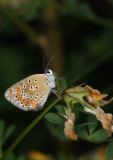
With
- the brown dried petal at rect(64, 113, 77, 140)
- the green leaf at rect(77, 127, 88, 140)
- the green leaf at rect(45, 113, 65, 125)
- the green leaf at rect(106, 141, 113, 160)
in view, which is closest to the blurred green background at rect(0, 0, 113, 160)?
the green leaf at rect(106, 141, 113, 160)

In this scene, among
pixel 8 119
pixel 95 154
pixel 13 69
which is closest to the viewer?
pixel 95 154

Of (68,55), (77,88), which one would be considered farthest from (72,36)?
(77,88)

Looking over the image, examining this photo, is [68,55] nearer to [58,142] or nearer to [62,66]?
[62,66]

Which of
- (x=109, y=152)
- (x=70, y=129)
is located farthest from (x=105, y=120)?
(x=109, y=152)

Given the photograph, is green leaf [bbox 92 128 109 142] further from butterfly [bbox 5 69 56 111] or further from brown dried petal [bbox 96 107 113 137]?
butterfly [bbox 5 69 56 111]

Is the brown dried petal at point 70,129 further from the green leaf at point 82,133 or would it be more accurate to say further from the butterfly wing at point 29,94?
the butterfly wing at point 29,94

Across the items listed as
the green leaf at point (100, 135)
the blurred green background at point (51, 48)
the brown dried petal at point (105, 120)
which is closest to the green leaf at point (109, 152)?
the green leaf at point (100, 135)
